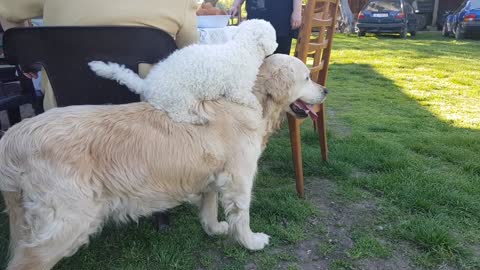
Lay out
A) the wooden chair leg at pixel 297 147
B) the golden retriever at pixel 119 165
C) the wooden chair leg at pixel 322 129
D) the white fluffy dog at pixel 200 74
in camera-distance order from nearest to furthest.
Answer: the golden retriever at pixel 119 165 → the white fluffy dog at pixel 200 74 → the wooden chair leg at pixel 297 147 → the wooden chair leg at pixel 322 129

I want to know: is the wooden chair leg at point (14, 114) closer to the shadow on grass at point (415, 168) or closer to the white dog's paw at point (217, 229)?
the white dog's paw at point (217, 229)

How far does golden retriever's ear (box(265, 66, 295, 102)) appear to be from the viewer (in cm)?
246

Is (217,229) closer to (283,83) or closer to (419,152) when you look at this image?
(283,83)

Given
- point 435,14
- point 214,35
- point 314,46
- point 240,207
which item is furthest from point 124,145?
point 435,14

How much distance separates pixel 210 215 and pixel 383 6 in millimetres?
19457

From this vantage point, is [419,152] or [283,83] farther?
[419,152]

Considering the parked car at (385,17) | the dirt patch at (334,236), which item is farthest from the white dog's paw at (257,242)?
the parked car at (385,17)

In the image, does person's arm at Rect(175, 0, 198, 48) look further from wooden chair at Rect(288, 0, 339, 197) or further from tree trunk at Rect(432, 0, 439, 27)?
tree trunk at Rect(432, 0, 439, 27)

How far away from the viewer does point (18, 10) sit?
2.45 metres

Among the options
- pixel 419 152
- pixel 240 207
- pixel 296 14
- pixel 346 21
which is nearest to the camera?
pixel 240 207

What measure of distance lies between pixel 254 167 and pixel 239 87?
506 mm

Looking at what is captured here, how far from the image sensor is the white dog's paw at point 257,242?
101 inches

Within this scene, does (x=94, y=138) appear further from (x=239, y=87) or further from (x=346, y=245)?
(x=346, y=245)

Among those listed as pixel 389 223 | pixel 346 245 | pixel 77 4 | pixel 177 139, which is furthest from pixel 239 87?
pixel 389 223
